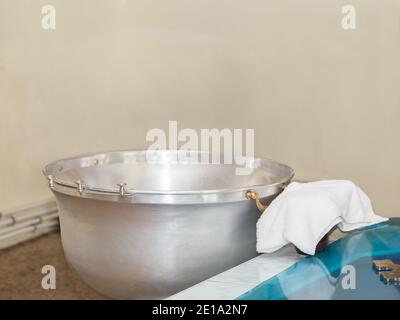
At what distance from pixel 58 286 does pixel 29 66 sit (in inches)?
46.8

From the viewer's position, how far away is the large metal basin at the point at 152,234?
160 centimetres

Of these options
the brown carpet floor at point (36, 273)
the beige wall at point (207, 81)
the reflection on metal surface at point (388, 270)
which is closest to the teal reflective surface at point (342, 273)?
the reflection on metal surface at point (388, 270)

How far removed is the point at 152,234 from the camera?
162 centimetres

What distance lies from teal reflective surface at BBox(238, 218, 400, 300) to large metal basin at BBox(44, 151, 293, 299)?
9.7 inches

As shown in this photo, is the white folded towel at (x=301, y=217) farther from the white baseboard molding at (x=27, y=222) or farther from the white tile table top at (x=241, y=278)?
the white baseboard molding at (x=27, y=222)

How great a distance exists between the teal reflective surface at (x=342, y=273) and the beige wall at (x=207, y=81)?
1.05 meters

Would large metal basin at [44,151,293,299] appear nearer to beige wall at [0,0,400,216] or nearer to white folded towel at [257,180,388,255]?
white folded towel at [257,180,388,255]

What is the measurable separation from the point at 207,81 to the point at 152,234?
157 cm

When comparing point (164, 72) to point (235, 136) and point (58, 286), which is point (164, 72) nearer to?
point (235, 136)

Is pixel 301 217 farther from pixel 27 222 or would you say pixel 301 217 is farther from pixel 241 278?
pixel 27 222

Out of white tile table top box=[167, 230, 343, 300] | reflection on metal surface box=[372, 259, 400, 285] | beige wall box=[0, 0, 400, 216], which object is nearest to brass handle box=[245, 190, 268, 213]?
white tile table top box=[167, 230, 343, 300]

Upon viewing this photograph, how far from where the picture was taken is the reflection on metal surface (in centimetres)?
145
